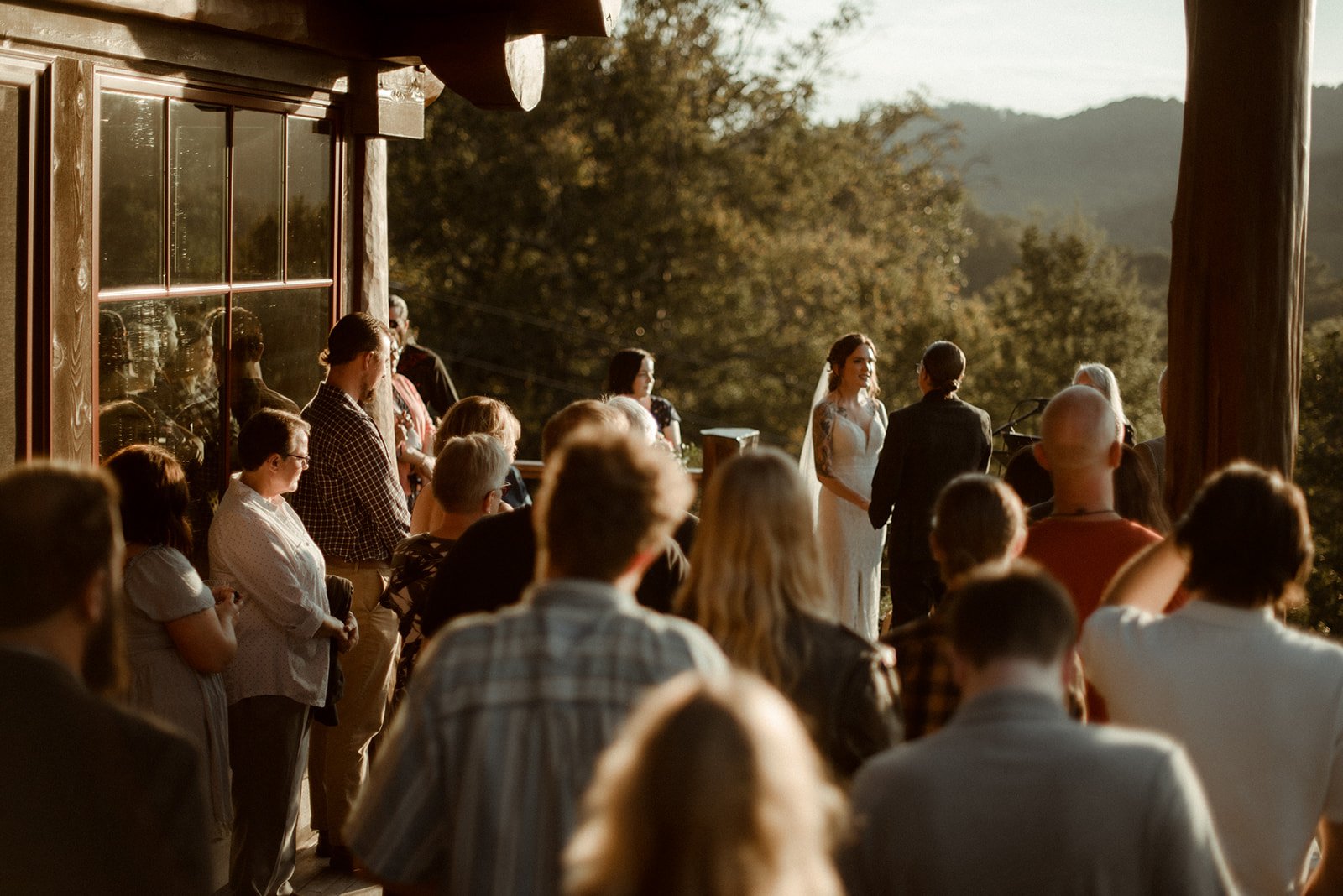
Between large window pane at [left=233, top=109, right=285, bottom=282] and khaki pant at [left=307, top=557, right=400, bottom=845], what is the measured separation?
3.79 ft

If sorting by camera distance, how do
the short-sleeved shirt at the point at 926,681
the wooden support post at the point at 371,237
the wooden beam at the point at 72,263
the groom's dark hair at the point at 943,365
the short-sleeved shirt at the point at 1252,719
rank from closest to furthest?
the short-sleeved shirt at the point at 1252,719 < the short-sleeved shirt at the point at 926,681 < the wooden beam at the point at 72,263 < the wooden support post at the point at 371,237 < the groom's dark hair at the point at 943,365

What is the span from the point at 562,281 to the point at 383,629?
19262mm

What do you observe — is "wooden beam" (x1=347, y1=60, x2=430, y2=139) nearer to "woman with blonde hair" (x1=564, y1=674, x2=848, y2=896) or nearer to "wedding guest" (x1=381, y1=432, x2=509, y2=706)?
"wedding guest" (x1=381, y1=432, x2=509, y2=706)

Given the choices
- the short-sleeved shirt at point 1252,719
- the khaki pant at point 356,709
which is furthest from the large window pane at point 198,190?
the short-sleeved shirt at point 1252,719

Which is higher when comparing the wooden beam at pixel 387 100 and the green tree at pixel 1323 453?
the wooden beam at pixel 387 100

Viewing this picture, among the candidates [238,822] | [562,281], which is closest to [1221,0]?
[238,822]

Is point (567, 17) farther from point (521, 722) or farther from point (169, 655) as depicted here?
point (521, 722)

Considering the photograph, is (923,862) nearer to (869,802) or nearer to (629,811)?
(869,802)

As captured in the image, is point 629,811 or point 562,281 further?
point 562,281

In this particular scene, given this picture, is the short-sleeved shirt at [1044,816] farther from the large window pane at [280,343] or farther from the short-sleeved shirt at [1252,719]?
the large window pane at [280,343]

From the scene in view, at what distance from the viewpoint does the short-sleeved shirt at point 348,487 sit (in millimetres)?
4777

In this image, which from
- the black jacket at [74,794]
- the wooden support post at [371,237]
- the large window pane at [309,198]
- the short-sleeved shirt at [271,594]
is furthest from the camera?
the wooden support post at [371,237]

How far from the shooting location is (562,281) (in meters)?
24.0

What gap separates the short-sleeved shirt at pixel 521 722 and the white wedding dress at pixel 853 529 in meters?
4.95
